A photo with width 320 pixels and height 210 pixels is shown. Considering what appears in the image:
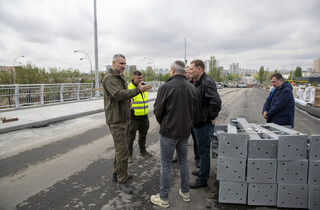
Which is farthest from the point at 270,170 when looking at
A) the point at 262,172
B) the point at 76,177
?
the point at 76,177

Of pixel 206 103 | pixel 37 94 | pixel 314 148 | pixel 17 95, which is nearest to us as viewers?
pixel 314 148

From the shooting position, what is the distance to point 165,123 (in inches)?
109

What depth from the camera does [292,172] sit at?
8.86ft

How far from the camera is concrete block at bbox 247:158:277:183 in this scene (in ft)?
8.92

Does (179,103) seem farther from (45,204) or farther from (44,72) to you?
(44,72)

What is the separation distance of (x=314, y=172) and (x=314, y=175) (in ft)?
0.13

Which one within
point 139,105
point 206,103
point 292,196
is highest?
point 206,103

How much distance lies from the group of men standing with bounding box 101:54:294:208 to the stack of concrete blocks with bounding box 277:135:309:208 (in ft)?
3.37

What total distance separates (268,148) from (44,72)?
134 ft

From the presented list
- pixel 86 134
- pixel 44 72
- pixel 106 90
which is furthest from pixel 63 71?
pixel 106 90

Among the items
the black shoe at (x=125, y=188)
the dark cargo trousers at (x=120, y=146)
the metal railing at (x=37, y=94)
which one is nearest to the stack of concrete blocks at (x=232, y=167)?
the black shoe at (x=125, y=188)

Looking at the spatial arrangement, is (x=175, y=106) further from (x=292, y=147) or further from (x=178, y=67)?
(x=292, y=147)

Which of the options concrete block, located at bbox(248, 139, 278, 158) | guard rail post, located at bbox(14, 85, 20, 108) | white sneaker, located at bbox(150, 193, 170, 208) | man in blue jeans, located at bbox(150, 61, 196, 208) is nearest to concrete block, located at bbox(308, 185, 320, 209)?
concrete block, located at bbox(248, 139, 278, 158)

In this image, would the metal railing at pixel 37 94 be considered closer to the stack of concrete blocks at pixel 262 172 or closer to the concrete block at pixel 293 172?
the stack of concrete blocks at pixel 262 172
